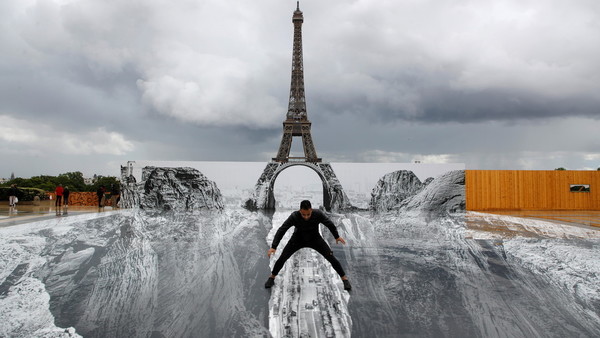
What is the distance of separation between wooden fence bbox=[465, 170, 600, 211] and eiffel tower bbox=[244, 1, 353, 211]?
215 inches

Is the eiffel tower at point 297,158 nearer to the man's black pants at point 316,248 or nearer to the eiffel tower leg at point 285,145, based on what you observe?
→ the eiffel tower leg at point 285,145

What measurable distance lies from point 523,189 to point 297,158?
11492 millimetres

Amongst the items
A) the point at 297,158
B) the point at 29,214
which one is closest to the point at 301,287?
the point at 29,214

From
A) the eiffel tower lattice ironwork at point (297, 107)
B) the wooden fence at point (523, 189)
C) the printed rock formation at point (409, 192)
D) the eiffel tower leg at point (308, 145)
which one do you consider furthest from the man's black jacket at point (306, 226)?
the eiffel tower lattice ironwork at point (297, 107)

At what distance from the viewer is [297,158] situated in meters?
20.8

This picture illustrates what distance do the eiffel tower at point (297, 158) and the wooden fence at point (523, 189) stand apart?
17.9 ft

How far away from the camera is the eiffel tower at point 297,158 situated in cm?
1565

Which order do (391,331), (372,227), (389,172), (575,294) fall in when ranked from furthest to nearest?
1. (389,172)
2. (372,227)
3. (575,294)
4. (391,331)

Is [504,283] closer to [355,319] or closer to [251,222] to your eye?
[355,319]

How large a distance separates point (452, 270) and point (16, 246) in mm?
8007

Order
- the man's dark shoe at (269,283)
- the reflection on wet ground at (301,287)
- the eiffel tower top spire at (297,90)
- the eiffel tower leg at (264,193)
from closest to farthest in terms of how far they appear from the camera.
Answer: the reflection on wet ground at (301,287)
the man's dark shoe at (269,283)
the eiffel tower leg at (264,193)
the eiffel tower top spire at (297,90)

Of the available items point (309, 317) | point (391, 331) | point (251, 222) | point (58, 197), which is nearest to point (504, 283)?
point (391, 331)

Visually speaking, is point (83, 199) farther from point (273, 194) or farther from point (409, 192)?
point (409, 192)

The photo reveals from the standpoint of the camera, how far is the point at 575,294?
4488 millimetres
